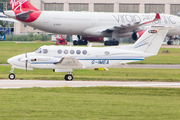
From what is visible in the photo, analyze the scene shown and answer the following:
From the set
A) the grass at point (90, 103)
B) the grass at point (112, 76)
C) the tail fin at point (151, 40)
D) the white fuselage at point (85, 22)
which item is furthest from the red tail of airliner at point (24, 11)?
the grass at point (90, 103)

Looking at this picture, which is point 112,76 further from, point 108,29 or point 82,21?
point 82,21

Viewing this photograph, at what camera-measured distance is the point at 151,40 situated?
24875 millimetres

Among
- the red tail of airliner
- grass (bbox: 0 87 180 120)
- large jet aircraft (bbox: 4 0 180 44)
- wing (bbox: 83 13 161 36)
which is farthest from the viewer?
wing (bbox: 83 13 161 36)

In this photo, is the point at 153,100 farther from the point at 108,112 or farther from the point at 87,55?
the point at 87,55

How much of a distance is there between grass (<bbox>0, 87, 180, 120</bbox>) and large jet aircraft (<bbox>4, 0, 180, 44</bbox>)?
29970 millimetres

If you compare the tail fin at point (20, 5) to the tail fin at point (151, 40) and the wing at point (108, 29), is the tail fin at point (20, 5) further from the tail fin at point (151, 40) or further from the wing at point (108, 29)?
the tail fin at point (151, 40)

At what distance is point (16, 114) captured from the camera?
12.2 meters

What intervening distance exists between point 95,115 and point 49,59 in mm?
Result: 11346

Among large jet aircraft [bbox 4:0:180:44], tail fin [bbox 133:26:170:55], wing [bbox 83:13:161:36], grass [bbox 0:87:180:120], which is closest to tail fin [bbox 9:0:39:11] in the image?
large jet aircraft [bbox 4:0:180:44]

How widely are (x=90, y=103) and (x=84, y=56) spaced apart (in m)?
9.73

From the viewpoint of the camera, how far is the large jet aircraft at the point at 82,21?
4841cm

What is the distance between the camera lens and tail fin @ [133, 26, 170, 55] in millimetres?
24797

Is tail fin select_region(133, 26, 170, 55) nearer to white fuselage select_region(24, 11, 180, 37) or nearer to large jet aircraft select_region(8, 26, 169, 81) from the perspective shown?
large jet aircraft select_region(8, 26, 169, 81)

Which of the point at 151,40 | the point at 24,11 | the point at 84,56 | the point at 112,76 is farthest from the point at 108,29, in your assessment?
the point at 84,56
